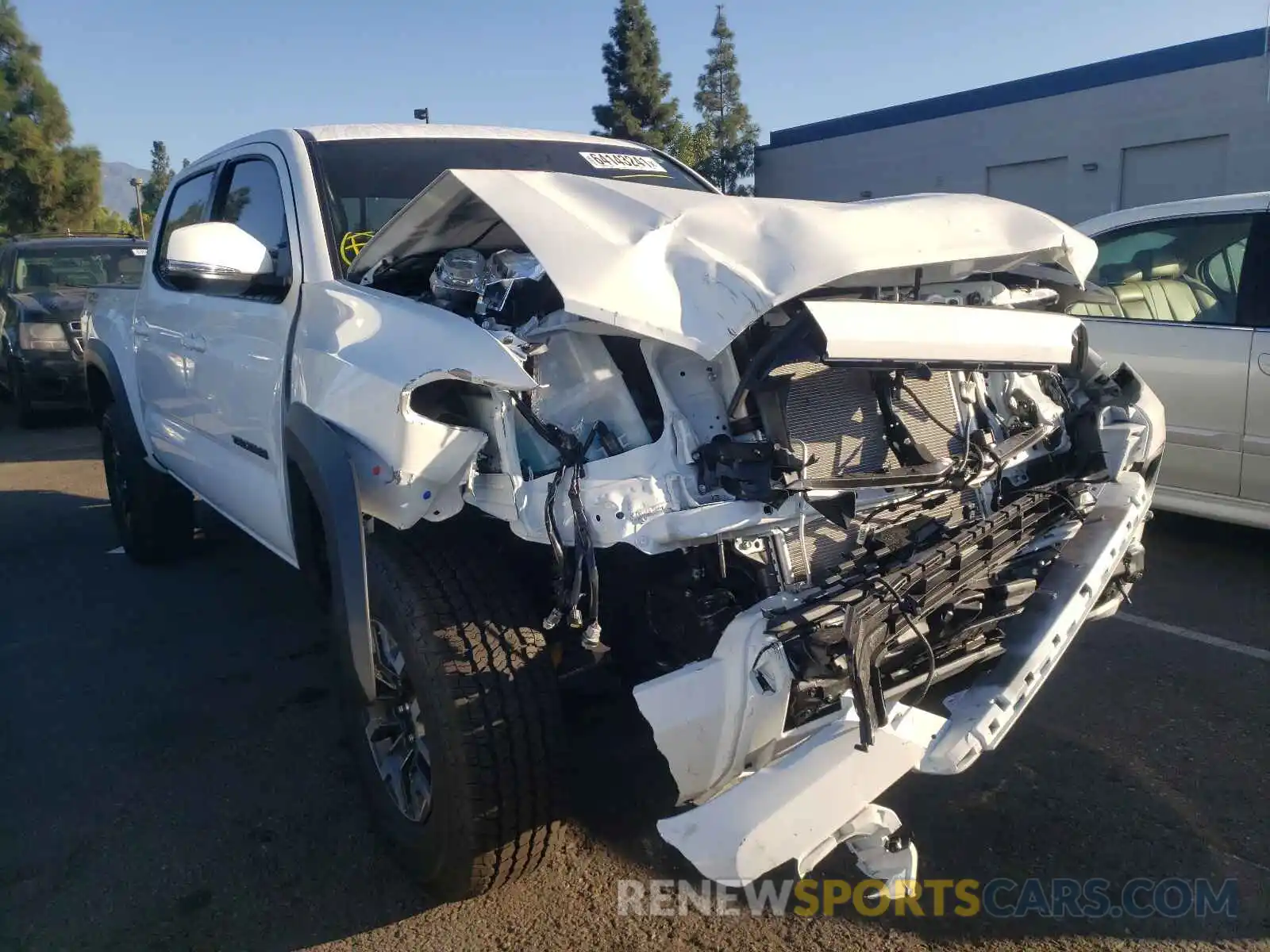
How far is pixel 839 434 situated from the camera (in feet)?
8.53

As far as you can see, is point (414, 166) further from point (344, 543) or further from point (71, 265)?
point (71, 265)

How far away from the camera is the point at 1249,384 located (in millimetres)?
4801

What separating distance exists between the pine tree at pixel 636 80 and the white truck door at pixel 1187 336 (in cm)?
3151

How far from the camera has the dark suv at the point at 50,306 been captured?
11016mm

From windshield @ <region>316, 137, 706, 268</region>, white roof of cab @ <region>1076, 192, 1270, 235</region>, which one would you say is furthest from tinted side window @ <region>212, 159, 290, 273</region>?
white roof of cab @ <region>1076, 192, 1270, 235</region>

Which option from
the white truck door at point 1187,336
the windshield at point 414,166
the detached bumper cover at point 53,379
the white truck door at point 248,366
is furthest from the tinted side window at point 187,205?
the detached bumper cover at point 53,379

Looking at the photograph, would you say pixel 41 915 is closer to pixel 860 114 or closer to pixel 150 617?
pixel 150 617

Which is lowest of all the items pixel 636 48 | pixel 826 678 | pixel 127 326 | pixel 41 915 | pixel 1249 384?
pixel 41 915

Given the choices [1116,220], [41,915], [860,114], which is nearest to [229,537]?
[41,915]

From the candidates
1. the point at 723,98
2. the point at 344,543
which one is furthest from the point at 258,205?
the point at 723,98

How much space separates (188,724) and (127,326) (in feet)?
7.77

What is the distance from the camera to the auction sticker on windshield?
420 cm

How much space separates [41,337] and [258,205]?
8.52 m

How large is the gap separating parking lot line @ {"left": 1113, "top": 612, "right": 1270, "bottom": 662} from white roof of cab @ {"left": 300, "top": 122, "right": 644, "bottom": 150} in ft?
9.82
